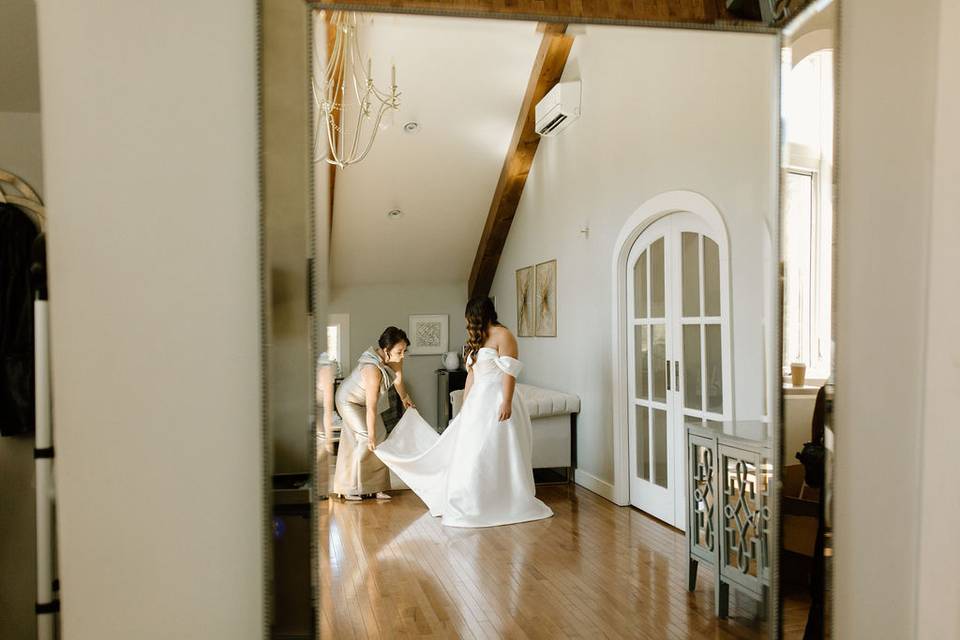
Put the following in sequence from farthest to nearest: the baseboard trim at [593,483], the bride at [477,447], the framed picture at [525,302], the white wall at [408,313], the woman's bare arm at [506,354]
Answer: the baseboard trim at [593,483]
the framed picture at [525,302]
the woman's bare arm at [506,354]
the bride at [477,447]
the white wall at [408,313]

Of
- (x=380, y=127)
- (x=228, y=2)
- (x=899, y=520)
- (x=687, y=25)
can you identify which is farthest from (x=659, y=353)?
(x=228, y=2)

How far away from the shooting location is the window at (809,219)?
1892 mm

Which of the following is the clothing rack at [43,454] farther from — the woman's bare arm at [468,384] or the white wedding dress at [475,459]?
the woman's bare arm at [468,384]

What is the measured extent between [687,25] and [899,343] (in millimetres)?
1130

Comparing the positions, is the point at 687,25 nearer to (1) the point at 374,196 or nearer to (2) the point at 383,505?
(1) the point at 374,196

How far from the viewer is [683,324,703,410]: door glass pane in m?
2.12

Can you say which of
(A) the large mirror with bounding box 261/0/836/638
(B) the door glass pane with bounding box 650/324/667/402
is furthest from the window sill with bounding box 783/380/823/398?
(B) the door glass pane with bounding box 650/324/667/402

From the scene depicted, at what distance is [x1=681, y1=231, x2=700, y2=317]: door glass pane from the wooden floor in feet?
2.57

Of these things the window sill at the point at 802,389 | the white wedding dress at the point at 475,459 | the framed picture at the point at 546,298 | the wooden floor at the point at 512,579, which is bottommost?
the wooden floor at the point at 512,579

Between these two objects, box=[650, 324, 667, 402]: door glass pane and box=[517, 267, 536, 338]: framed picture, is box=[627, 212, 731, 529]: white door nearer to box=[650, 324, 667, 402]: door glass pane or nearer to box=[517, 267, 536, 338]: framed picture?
box=[650, 324, 667, 402]: door glass pane

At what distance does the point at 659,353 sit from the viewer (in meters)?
2.24

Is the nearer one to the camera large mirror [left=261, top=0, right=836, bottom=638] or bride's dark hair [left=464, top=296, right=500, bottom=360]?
large mirror [left=261, top=0, right=836, bottom=638]

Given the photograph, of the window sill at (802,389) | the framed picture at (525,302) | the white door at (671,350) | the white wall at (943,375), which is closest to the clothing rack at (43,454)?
the framed picture at (525,302)

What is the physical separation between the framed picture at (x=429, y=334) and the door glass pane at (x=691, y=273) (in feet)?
2.75
